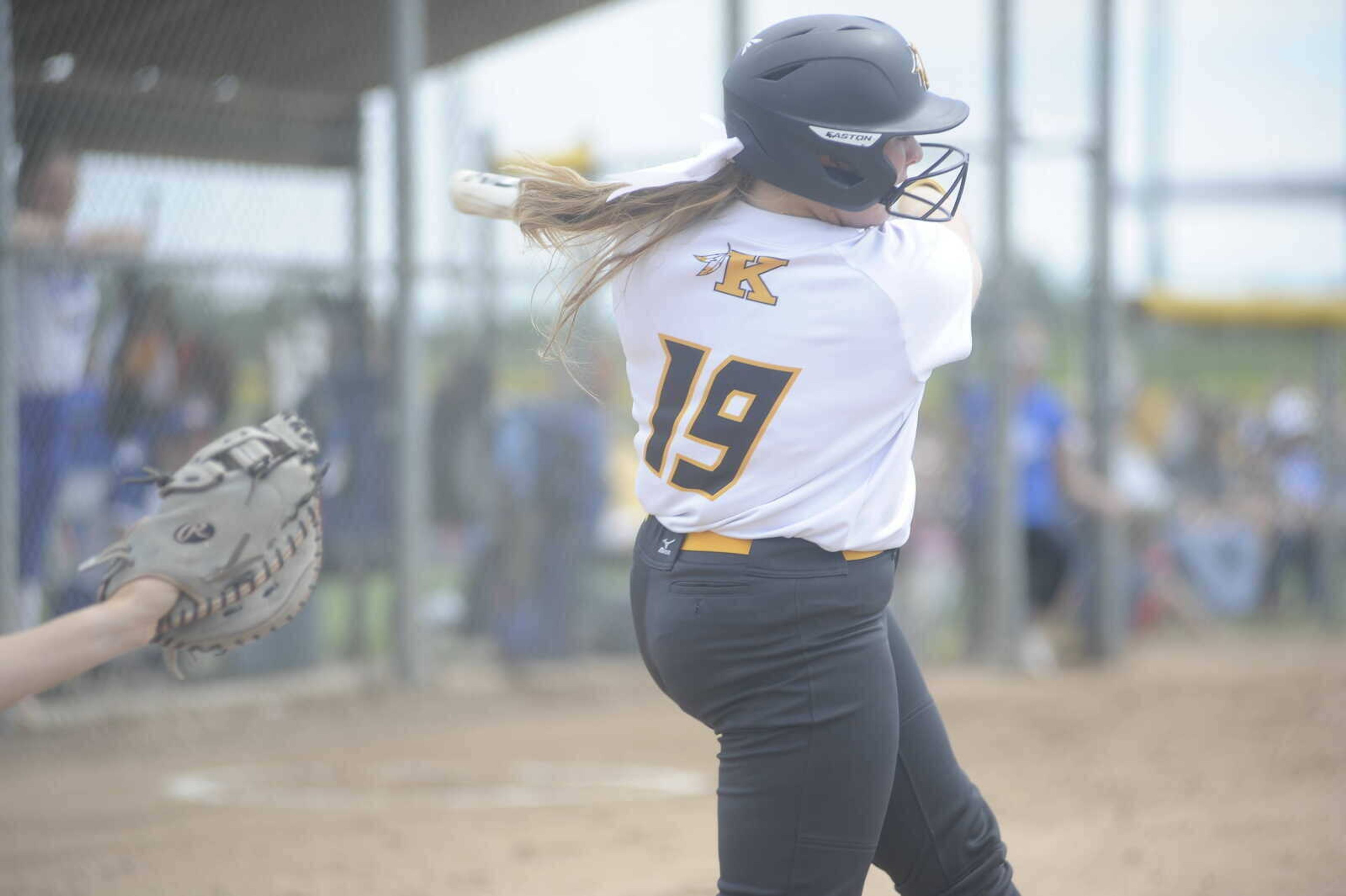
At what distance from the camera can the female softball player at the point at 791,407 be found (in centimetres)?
219

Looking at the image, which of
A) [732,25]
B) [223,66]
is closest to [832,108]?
[732,25]

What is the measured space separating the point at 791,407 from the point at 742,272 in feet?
0.79

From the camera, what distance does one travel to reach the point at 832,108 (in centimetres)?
222

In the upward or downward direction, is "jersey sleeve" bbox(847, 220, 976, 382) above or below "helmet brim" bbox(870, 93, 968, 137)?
below

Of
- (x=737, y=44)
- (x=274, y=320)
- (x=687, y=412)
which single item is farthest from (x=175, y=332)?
(x=687, y=412)

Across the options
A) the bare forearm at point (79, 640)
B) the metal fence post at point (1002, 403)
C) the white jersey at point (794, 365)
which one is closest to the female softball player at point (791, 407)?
the white jersey at point (794, 365)

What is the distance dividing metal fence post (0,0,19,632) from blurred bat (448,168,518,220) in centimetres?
357

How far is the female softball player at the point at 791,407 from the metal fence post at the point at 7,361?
13.8 ft

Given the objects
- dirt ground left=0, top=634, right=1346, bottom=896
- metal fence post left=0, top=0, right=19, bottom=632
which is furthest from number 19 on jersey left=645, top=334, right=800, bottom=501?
metal fence post left=0, top=0, right=19, bottom=632

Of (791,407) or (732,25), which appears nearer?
(791,407)

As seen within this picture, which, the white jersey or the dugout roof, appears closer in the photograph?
the white jersey

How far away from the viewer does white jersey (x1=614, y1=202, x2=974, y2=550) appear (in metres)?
2.20

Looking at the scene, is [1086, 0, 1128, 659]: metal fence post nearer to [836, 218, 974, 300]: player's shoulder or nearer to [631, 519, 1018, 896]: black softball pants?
[836, 218, 974, 300]: player's shoulder

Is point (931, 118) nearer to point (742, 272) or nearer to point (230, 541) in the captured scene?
point (742, 272)
